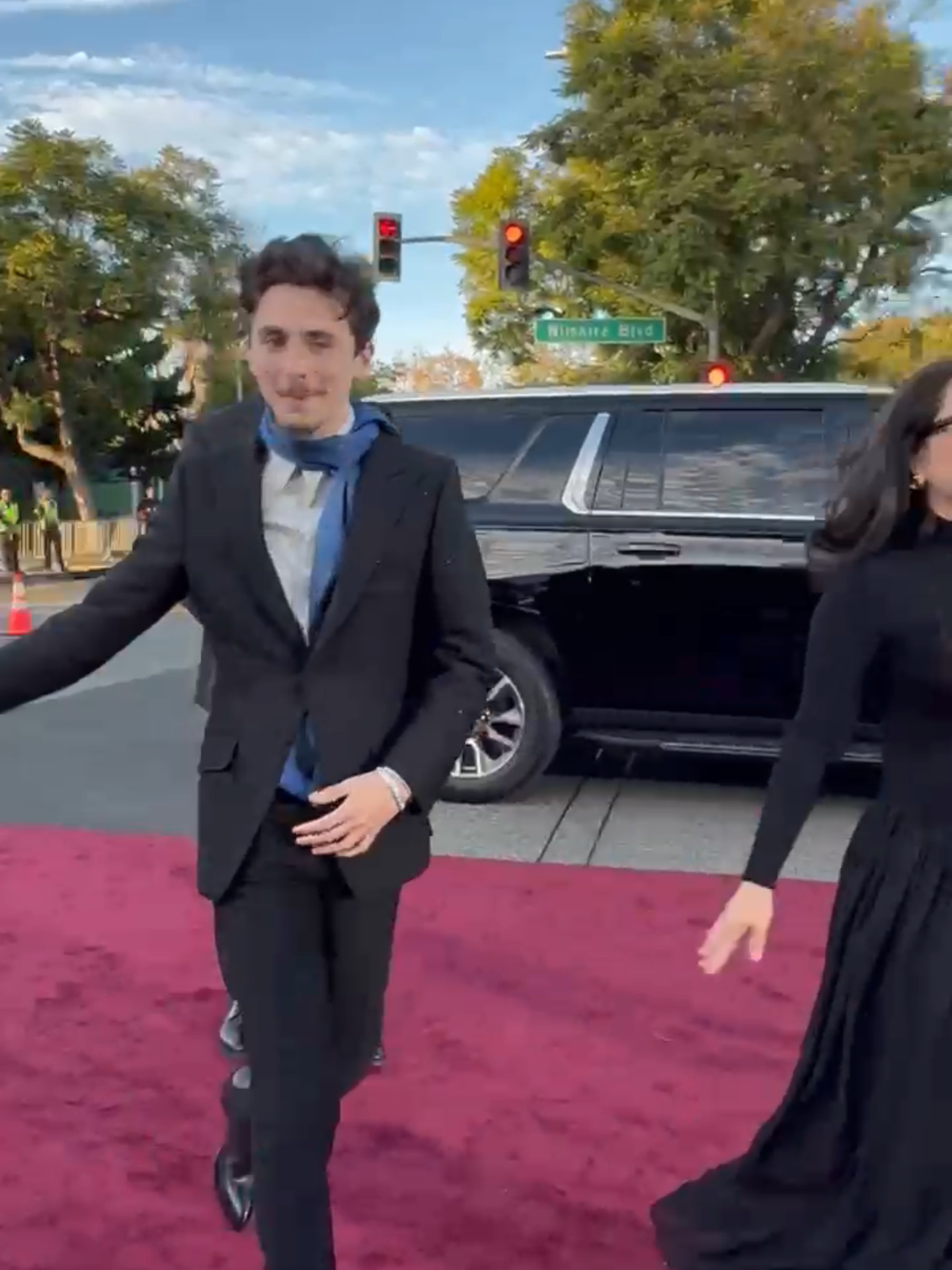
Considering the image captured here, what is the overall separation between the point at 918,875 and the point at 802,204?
3076cm

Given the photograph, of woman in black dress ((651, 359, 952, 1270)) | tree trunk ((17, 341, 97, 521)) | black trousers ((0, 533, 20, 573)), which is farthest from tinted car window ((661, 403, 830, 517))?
tree trunk ((17, 341, 97, 521))

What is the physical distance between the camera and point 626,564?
6.54 metres

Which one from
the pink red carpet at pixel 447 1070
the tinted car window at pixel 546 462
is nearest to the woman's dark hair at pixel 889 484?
the pink red carpet at pixel 447 1070

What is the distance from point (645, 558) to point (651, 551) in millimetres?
36

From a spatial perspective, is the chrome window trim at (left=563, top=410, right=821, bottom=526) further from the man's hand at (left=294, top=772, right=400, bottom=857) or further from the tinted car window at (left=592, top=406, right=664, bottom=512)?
the man's hand at (left=294, top=772, right=400, bottom=857)

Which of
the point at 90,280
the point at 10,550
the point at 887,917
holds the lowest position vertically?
the point at 10,550

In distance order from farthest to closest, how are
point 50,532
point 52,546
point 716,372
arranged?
point 52,546 < point 50,532 < point 716,372

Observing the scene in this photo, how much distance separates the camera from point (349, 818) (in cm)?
237

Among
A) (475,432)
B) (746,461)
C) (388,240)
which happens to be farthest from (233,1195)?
(388,240)

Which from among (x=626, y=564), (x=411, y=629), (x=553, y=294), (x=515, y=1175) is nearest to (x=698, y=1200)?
(x=515, y=1175)

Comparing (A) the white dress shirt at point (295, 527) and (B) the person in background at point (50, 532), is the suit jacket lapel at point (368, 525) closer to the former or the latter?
(A) the white dress shirt at point (295, 527)

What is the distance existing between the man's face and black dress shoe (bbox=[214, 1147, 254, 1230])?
1546 mm

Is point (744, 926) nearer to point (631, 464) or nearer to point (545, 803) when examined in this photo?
point (631, 464)

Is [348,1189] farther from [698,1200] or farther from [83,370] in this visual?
[83,370]
